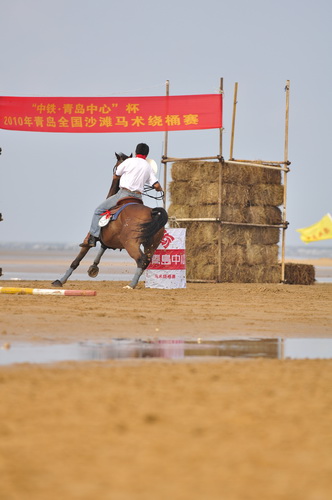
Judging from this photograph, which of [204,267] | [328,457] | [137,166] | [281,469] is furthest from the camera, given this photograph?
[204,267]

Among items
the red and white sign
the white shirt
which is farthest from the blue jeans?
the red and white sign

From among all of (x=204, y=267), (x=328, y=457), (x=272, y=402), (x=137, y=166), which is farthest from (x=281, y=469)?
(x=204, y=267)

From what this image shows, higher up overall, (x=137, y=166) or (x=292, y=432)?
(x=137, y=166)

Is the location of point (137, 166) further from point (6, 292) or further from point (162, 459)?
point (162, 459)

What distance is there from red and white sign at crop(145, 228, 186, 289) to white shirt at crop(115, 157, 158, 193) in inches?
42.3

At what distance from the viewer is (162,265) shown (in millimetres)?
15477

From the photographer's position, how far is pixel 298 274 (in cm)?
1980

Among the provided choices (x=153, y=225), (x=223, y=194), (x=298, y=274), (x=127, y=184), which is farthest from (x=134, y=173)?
(x=298, y=274)

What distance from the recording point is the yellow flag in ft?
153

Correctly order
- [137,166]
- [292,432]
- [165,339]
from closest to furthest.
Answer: [292,432]
[165,339]
[137,166]

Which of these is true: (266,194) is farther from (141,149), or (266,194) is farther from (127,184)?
(127,184)

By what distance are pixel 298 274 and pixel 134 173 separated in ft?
20.8

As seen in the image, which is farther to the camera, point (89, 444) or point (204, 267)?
point (204, 267)

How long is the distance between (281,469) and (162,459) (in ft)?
1.44
